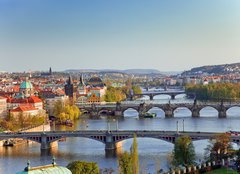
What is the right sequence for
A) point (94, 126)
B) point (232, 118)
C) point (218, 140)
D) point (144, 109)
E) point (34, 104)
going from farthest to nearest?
point (144, 109) → point (34, 104) → point (232, 118) → point (94, 126) → point (218, 140)

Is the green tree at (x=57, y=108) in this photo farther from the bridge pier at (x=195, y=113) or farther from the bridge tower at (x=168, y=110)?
the bridge pier at (x=195, y=113)

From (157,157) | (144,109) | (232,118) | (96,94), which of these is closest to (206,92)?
(96,94)

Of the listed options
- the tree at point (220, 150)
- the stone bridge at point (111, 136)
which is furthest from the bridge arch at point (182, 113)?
the tree at point (220, 150)

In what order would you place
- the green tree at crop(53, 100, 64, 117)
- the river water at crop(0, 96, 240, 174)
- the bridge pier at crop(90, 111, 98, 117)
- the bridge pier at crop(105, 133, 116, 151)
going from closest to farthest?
the river water at crop(0, 96, 240, 174), the bridge pier at crop(105, 133, 116, 151), the green tree at crop(53, 100, 64, 117), the bridge pier at crop(90, 111, 98, 117)

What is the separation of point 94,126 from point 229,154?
22.6m

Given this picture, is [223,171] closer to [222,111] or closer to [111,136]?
[111,136]

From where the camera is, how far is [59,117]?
168ft

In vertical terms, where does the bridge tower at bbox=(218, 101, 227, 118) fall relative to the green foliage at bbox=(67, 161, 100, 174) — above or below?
below

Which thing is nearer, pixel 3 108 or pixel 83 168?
pixel 83 168

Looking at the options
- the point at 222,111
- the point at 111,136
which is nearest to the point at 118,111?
the point at 222,111

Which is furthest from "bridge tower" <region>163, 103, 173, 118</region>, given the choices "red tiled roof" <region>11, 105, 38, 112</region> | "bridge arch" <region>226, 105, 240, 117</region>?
"red tiled roof" <region>11, 105, 38, 112</region>

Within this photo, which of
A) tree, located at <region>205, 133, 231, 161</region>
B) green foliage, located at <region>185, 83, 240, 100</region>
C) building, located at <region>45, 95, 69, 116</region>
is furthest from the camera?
green foliage, located at <region>185, 83, 240, 100</region>

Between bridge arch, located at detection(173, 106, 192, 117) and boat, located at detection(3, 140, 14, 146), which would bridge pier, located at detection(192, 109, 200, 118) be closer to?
bridge arch, located at detection(173, 106, 192, 117)

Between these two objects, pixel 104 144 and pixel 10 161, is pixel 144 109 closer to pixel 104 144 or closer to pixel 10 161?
pixel 104 144
